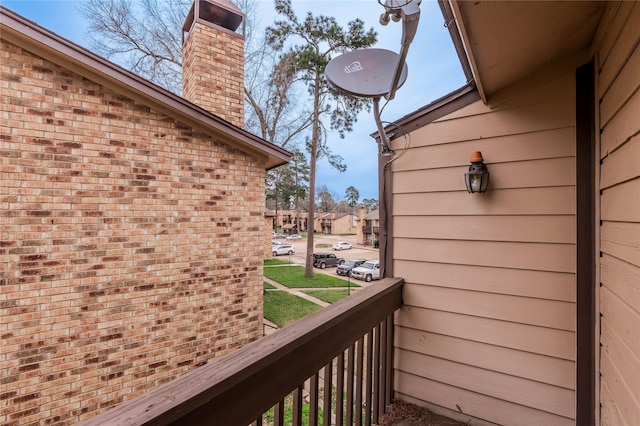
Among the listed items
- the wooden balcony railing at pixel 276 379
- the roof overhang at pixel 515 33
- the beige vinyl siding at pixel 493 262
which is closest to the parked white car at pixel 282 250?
the beige vinyl siding at pixel 493 262

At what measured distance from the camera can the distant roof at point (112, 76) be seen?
7.77 feet

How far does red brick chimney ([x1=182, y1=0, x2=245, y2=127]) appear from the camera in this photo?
13.3ft

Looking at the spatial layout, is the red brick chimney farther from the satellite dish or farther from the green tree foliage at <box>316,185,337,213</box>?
the green tree foliage at <box>316,185,337,213</box>

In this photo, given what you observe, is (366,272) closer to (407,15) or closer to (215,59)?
(215,59)

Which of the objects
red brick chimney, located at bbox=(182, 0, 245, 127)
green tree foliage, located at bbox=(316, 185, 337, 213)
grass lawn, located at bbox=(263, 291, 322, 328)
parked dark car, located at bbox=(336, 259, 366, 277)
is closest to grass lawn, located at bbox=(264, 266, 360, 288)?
parked dark car, located at bbox=(336, 259, 366, 277)

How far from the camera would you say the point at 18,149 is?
240 cm

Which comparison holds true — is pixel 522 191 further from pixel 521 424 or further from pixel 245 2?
pixel 245 2

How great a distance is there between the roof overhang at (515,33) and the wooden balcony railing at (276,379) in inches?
45.6

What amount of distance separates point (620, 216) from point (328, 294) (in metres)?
8.09

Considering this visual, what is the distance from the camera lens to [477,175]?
67.8 inches

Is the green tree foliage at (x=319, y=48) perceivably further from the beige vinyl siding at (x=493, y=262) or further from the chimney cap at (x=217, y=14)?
the beige vinyl siding at (x=493, y=262)

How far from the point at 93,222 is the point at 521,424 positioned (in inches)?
132

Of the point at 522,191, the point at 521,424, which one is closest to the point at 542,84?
the point at 522,191

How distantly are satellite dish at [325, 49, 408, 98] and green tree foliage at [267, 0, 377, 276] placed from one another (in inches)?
293
